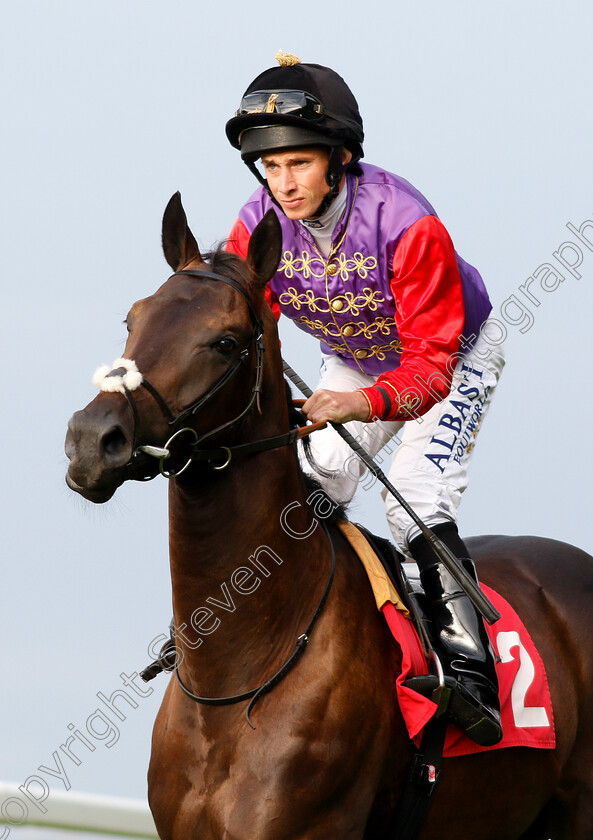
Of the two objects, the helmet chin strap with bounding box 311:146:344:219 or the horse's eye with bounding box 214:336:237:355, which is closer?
the horse's eye with bounding box 214:336:237:355

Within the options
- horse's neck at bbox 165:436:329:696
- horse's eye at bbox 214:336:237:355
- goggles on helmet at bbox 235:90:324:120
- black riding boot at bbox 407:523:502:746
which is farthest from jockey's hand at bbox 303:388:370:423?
goggles on helmet at bbox 235:90:324:120

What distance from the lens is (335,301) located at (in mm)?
4129

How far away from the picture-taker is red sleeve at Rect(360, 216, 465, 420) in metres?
3.70

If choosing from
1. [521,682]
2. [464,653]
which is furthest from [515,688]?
[464,653]

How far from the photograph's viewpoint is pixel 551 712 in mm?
4004

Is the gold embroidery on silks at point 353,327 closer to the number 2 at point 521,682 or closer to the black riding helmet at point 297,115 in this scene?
the black riding helmet at point 297,115

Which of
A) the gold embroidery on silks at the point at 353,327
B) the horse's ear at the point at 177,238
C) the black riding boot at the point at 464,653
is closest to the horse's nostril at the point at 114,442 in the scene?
the horse's ear at the point at 177,238

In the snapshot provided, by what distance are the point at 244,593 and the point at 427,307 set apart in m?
1.27

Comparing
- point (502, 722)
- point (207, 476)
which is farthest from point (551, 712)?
point (207, 476)

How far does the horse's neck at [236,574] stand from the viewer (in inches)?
123

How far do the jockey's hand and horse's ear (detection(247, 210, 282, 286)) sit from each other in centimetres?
39

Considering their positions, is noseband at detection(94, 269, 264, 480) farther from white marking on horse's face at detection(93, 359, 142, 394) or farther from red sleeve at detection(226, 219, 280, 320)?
red sleeve at detection(226, 219, 280, 320)

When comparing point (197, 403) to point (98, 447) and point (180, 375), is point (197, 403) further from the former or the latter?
point (98, 447)

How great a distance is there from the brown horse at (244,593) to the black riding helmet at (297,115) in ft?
2.16
